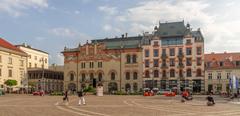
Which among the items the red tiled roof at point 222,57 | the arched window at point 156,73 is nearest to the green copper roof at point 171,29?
the red tiled roof at point 222,57

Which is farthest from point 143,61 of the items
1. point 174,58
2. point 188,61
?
point 188,61

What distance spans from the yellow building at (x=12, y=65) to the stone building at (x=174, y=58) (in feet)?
94.3

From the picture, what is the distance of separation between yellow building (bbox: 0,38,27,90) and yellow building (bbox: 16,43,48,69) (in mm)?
11988

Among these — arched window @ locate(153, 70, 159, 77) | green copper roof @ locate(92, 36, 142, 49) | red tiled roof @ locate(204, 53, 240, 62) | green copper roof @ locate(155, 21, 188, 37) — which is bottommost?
arched window @ locate(153, 70, 159, 77)

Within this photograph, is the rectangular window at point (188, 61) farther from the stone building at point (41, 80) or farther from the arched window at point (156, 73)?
the stone building at point (41, 80)

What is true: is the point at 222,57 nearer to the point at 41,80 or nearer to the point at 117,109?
the point at 41,80

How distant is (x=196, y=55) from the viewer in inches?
3378

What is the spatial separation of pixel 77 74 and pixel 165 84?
75.3 ft

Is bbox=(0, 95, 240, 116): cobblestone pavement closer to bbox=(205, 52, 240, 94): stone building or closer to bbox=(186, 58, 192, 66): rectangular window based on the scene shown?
bbox=(205, 52, 240, 94): stone building

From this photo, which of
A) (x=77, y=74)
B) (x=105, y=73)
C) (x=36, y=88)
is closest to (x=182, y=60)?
(x=105, y=73)

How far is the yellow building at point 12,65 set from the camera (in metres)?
80.4

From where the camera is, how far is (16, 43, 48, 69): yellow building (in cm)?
10301

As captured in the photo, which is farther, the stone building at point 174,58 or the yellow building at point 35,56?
the yellow building at point 35,56

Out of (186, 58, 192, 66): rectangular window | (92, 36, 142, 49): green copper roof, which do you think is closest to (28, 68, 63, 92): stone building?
(92, 36, 142, 49): green copper roof
